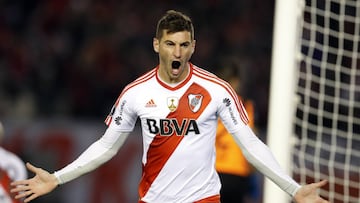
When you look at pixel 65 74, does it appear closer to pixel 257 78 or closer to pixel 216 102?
pixel 257 78

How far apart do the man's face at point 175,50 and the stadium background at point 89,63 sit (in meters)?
6.87

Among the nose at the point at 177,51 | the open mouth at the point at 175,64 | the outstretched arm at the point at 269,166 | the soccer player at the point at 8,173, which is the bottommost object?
the soccer player at the point at 8,173

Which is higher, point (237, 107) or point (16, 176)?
point (237, 107)

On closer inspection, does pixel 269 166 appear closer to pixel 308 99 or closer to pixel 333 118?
pixel 308 99

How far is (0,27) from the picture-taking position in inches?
589

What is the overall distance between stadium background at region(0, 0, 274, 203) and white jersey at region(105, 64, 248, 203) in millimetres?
6718

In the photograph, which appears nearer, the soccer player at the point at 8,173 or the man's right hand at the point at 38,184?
the man's right hand at the point at 38,184

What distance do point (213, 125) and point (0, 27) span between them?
31.0 ft

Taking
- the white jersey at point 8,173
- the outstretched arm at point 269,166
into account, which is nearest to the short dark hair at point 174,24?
the outstretched arm at point 269,166

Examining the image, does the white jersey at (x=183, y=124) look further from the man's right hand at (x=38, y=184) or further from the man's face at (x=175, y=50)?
the man's right hand at (x=38, y=184)

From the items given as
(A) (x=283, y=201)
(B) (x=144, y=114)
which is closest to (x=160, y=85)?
(B) (x=144, y=114)

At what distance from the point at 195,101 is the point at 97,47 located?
28.9 feet

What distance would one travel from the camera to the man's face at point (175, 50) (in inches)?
228

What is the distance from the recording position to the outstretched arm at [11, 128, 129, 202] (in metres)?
5.89
